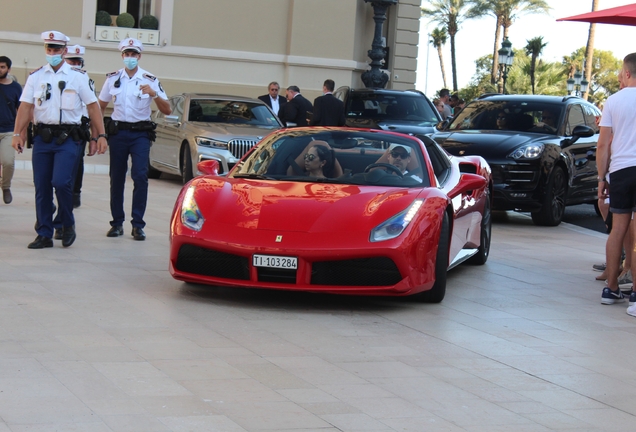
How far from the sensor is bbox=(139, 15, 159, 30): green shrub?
28.6 meters

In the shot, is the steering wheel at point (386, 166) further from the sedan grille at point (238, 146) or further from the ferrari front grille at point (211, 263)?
the sedan grille at point (238, 146)

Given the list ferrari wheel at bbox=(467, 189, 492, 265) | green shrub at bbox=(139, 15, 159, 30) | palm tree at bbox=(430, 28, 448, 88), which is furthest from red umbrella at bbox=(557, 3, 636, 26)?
palm tree at bbox=(430, 28, 448, 88)

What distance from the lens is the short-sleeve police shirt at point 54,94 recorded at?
9578mm

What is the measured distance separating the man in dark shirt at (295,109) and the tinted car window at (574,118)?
5.91 meters

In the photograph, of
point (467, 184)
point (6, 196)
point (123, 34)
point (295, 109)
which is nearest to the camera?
point (467, 184)

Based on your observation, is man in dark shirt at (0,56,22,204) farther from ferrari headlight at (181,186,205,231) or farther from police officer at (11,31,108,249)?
ferrari headlight at (181,186,205,231)

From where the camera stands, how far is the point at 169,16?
2862 cm

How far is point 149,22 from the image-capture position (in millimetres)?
28641

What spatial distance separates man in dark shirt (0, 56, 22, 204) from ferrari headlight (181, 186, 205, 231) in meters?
5.54

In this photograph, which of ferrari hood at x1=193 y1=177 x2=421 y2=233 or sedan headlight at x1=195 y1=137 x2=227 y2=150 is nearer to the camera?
ferrari hood at x1=193 y1=177 x2=421 y2=233

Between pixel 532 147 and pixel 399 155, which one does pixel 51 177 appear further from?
pixel 532 147

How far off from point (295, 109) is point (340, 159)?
1176cm

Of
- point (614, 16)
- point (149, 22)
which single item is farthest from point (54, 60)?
point (149, 22)

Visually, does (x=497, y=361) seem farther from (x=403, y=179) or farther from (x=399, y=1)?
(x=399, y=1)
